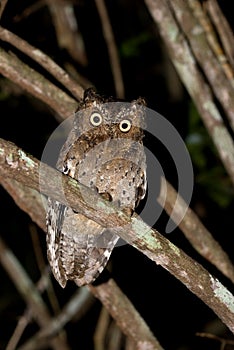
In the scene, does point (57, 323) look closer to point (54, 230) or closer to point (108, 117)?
point (54, 230)

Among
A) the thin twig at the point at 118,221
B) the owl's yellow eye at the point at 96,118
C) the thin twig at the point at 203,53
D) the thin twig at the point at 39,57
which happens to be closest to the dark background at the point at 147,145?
the thin twig at the point at 39,57

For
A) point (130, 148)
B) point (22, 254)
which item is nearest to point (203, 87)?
point (130, 148)

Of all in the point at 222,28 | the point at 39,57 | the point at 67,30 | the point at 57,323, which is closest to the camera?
the point at 39,57

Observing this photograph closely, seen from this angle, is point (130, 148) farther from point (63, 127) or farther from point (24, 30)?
point (24, 30)

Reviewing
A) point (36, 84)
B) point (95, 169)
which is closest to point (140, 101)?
point (95, 169)

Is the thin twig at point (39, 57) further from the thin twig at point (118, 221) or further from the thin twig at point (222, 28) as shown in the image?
the thin twig at point (118, 221)
